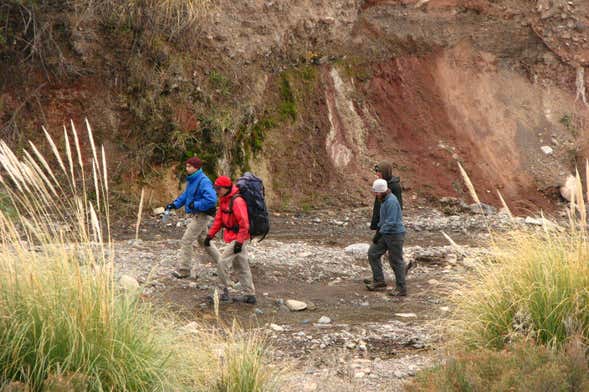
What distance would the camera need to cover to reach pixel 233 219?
33.7ft

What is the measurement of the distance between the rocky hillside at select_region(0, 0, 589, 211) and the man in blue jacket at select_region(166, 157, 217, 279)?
5.47m

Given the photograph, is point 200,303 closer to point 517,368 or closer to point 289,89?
point 517,368

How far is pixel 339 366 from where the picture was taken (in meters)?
8.12

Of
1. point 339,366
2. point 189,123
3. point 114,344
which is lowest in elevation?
Result: point 339,366

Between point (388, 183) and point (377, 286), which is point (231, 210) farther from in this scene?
point (377, 286)

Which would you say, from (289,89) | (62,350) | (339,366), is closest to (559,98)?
(289,89)

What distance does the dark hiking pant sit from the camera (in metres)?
11.2

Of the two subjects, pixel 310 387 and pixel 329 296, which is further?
pixel 329 296

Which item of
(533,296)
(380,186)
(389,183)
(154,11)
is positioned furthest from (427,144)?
(533,296)

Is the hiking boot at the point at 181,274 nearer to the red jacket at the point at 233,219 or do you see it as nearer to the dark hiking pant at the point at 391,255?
the red jacket at the point at 233,219

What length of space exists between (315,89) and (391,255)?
951cm

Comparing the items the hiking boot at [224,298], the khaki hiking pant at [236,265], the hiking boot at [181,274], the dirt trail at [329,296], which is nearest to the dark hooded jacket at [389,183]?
the dirt trail at [329,296]

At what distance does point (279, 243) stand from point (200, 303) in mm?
4378

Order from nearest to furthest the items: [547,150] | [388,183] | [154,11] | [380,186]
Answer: [380,186] → [388,183] → [154,11] → [547,150]
